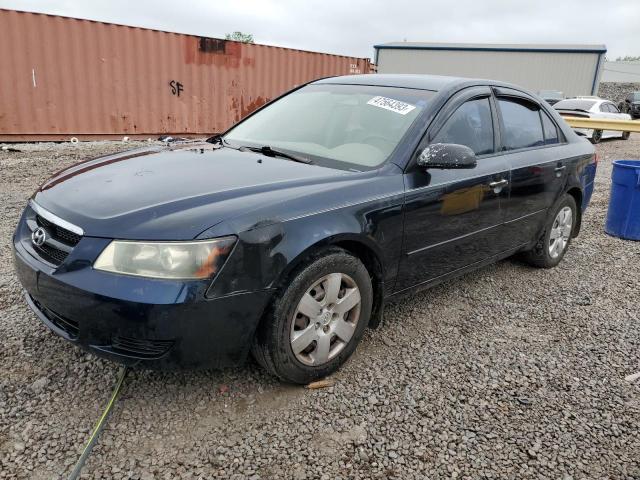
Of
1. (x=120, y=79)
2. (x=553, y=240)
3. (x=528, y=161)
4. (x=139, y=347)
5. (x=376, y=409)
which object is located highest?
(x=120, y=79)

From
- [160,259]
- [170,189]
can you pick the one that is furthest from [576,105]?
[160,259]

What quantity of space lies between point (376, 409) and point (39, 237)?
1782 mm

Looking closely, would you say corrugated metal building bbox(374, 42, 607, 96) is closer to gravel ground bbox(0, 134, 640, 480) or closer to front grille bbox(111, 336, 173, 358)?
gravel ground bbox(0, 134, 640, 480)

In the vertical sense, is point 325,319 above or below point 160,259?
below

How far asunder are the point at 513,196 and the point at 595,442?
71.7 inches

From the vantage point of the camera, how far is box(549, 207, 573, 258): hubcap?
441 cm

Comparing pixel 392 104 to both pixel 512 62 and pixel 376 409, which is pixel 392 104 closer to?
pixel 376 409

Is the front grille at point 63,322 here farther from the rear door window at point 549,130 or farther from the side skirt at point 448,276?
the rear door window at point 549,130

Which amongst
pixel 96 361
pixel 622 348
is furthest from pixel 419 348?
pixel 96 361

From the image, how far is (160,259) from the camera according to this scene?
6.67 ft

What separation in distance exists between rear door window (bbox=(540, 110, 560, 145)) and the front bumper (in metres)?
3.08

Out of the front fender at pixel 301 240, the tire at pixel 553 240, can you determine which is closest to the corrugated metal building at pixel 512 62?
the tire at pixel 553 240

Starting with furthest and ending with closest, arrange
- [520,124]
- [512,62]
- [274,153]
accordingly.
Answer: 1. [512,62]
2. [520,124]
3. [274,153]

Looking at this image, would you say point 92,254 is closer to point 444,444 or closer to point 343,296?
point 343,296
